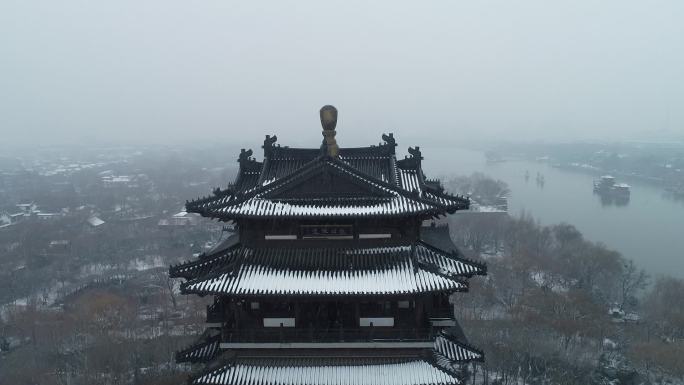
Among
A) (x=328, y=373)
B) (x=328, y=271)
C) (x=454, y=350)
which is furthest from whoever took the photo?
(x=454, y=350)

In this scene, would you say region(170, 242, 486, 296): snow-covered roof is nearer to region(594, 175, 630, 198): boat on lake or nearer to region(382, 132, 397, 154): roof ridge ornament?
region(382, 132, 397, 154): roof ridge ornament

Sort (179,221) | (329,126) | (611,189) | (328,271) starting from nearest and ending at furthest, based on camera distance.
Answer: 1. (328,271)
2. (329,126)
3. (179,221)
4. (611,189)

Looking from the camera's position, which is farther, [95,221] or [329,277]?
[95,221]

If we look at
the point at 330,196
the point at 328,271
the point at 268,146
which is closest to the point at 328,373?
the point at 328,271

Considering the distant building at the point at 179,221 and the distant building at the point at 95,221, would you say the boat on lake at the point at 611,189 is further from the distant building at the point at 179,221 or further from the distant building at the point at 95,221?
the distant building at the point at 95,221

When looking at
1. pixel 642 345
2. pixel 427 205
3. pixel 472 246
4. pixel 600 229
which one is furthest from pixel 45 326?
pixel 600 229

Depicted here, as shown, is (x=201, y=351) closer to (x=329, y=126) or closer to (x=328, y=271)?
(x=328, y=271)
